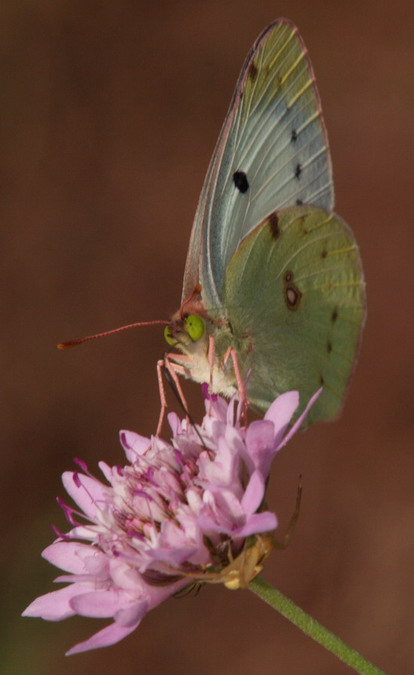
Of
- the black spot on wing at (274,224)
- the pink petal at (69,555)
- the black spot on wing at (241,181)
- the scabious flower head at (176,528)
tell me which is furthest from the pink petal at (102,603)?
the black spot on wing at (241,181)

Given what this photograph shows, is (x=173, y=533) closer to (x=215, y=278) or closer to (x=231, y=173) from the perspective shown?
(x=215, y=278)

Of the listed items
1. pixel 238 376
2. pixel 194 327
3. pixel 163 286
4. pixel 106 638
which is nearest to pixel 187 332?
pixel 194 327

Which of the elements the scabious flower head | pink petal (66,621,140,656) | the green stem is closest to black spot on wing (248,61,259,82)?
the scabious flower head

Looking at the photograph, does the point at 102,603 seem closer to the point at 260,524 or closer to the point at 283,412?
the point at 260,524

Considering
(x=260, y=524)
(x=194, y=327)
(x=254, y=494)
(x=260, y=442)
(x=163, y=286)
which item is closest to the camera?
(x=260, y=524)

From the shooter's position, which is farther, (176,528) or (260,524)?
(176,528)

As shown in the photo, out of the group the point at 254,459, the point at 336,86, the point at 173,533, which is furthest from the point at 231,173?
the point at 336,86
